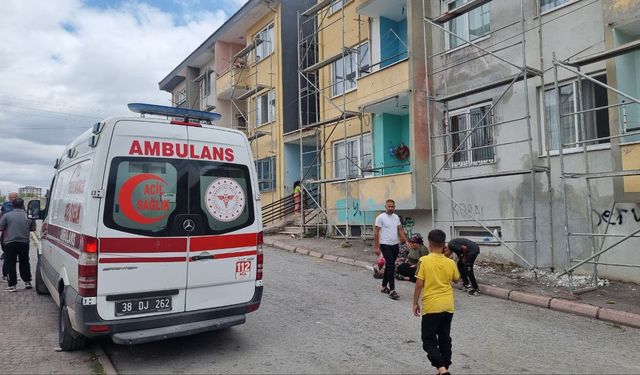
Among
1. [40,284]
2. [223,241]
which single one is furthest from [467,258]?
[40,284]

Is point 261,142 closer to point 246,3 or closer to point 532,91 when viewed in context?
point 246,3

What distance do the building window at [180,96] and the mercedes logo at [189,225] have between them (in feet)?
89.1

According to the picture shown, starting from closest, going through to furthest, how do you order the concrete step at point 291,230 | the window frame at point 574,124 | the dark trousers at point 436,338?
the dark trousers at point 436,338
the window frame at point 574,124
the concrete step at point 291,230

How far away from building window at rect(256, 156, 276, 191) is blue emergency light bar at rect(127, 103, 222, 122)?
14203 mm

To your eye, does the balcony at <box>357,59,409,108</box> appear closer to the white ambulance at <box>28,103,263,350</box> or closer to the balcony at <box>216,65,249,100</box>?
the white ambulance at <box>28,103,263,350</box>

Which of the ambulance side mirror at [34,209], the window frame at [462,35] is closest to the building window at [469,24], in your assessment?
the window frame at [462,35]

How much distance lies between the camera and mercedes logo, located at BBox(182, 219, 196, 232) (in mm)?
4988

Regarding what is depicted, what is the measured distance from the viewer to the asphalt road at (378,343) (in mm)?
4766

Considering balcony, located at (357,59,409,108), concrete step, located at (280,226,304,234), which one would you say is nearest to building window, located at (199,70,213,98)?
concrete step, located at (280,226,304,234)

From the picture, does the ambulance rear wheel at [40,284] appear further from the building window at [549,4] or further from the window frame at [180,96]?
the window frame at [180,96]

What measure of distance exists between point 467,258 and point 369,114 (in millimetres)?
7345

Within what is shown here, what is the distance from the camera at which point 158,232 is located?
4840mm

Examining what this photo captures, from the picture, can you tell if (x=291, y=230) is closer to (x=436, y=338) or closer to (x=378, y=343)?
(x=378, y=343)

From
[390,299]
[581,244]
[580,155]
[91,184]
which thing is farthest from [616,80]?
[91,184]
